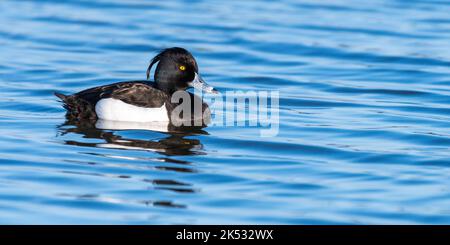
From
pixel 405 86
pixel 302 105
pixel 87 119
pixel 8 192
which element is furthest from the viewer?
pixel 405 86

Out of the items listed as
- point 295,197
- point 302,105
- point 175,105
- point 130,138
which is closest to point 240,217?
point 295,197

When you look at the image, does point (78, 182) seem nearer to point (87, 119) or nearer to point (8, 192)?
point (8, 192)

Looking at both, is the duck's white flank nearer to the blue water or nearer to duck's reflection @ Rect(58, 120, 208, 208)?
duck's reflection @ Rect(58, 120, 208, 208)

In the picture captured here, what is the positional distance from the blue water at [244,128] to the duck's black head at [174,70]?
1060mm

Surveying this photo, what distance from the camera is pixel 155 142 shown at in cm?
1211

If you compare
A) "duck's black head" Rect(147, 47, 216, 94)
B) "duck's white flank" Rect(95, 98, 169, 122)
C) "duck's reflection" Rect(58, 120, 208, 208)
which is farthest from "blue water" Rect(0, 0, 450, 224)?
"duck's black head" Rect(147, 47, 216, 94)

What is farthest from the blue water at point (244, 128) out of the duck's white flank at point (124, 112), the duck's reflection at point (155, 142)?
the duck's white flank at point (124, 112)

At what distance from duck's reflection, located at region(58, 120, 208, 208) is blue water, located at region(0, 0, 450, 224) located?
37 mm

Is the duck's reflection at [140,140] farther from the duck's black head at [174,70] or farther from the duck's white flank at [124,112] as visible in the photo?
the duck's black head at [174,70]

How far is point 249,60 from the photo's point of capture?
18516 millimetres

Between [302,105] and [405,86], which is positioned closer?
[302,105]

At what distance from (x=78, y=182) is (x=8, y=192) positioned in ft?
2.47

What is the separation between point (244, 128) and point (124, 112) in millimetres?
1634

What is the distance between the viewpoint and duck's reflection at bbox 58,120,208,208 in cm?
1025
